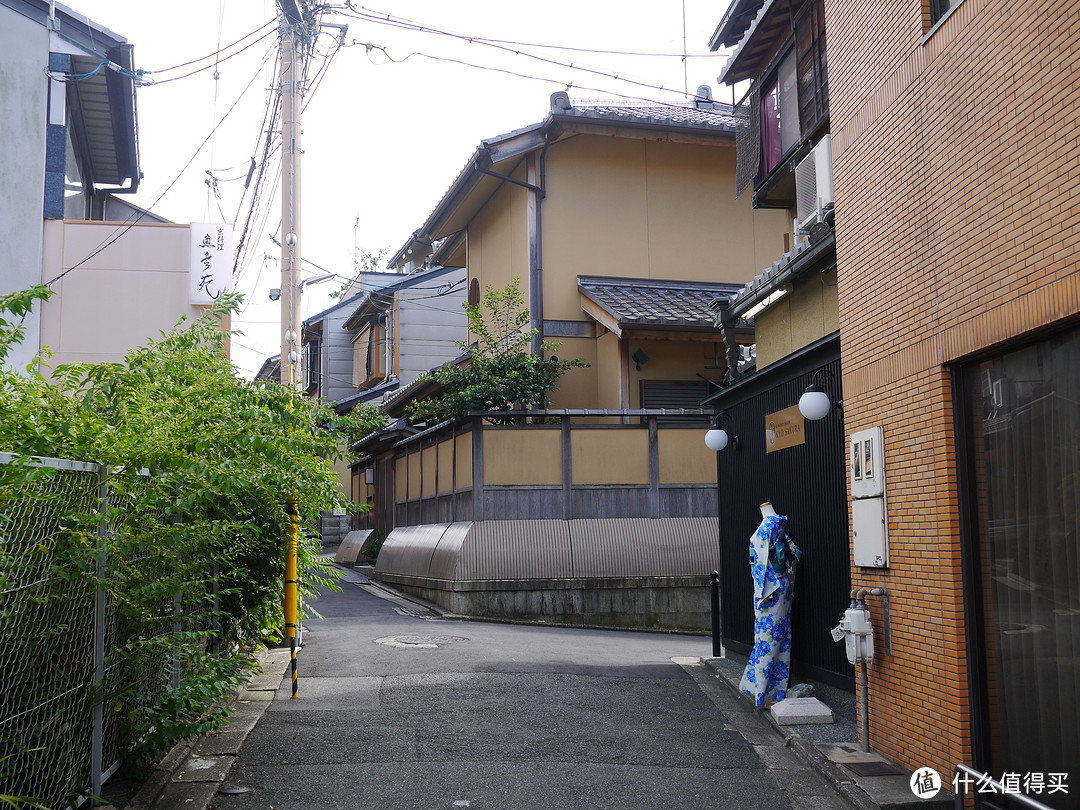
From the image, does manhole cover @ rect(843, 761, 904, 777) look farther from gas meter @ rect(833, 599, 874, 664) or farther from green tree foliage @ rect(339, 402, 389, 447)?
green tree foliage @ rect(339, 402, 389, 447)

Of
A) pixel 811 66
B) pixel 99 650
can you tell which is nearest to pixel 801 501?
pixel 811 66

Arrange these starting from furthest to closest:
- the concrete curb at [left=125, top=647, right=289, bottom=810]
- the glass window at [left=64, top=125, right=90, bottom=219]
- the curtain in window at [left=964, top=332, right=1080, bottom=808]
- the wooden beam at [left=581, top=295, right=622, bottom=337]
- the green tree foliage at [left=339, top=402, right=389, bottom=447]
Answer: the wooden beam at [left=581, top=295, right=622, bottom=337], the glass window at [left=64, top=125, right=90, bottom=219], the green tree foliage at [left=339, top=402, right=389, bottom=447], the concrete curb at [left=125, top=647, right=289, bottom=810], the curtain in window at [left=964, top=332, right=1080, bottom=808]

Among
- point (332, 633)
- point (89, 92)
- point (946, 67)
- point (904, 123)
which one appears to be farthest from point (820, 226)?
point (89, 92)

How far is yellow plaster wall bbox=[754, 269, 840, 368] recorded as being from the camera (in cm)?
993

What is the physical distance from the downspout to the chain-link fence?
1333 cm

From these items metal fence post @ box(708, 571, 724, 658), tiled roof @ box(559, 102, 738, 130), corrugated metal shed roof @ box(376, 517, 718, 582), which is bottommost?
metal fence post @ box(708, 571, 724, 658)

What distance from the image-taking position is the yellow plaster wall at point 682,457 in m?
17.5

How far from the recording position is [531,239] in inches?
772

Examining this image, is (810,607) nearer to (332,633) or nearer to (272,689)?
(272,689)

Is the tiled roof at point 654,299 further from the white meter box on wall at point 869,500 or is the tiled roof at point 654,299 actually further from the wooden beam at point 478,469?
the white meter box on wall at point 869,500

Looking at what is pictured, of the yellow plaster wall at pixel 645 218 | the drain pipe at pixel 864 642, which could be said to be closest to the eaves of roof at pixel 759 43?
the yellow plaster wall at pixel 645 218

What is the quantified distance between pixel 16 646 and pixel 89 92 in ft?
45.5

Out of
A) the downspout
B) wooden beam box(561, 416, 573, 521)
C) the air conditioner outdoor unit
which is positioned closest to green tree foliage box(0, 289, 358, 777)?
the air conditioner outdoor unit

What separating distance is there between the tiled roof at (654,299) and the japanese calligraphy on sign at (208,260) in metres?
6.89
